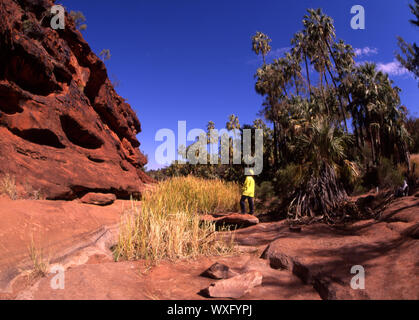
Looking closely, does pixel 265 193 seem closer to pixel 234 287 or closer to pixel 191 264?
pixel 191 264

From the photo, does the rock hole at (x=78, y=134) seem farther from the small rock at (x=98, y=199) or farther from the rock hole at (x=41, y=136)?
the small rock at (x=98, y=199)

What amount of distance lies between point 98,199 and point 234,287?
565 cm

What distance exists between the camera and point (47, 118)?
23.4 feet

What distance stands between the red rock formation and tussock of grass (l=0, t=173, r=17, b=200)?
0.27m

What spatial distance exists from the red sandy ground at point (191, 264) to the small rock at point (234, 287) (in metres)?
0.08

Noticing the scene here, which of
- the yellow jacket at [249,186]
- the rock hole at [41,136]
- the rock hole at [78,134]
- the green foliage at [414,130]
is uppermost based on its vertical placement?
the green foliage at [414,130]

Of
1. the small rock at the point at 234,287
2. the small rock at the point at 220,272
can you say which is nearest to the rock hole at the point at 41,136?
the small rock at the point at 220,272

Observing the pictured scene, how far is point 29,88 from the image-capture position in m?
7.32

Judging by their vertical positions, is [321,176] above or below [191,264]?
above

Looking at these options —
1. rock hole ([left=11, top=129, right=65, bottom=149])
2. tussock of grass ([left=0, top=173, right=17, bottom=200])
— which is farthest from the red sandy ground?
rock hole ([left=11, top=129, right=65, bottom=149])

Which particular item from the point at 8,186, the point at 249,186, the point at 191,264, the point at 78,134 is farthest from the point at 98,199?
the point at 249,186

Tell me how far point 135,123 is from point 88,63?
19.9ft

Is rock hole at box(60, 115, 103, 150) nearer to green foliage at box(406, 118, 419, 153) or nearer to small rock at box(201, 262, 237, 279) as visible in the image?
small rock at box(201, 262, 237, 279)

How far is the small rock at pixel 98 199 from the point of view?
686cm
